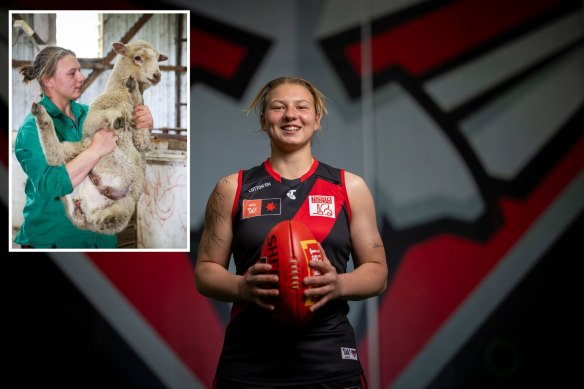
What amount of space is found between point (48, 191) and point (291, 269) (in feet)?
6.02

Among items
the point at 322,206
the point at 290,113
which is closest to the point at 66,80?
the point at 290,113

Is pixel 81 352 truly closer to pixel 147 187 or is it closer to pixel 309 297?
pixel 147 187

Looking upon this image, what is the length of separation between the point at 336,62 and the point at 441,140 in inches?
23.2

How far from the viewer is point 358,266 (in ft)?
4.66

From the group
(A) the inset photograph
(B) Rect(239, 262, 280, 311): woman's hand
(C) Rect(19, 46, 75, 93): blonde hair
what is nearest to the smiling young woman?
(B) Rect(239, 262, 280, 311): woman's hand

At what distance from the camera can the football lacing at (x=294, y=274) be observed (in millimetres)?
1242

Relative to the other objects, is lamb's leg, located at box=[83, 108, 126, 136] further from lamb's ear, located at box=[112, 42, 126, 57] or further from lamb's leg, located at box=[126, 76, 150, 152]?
lamb's ear, located at box=[112, 42, 126, 57]

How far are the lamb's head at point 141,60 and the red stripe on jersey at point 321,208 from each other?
63.3 inches

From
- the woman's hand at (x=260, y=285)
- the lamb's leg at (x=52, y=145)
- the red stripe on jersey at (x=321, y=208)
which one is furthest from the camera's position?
the lamb's leg at (x=52, y=145)

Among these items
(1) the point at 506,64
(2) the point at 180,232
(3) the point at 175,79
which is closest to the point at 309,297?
(2) the point at 180,232

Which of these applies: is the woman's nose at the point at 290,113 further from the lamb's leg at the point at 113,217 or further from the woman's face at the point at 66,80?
the woman's face at the point at 66,80

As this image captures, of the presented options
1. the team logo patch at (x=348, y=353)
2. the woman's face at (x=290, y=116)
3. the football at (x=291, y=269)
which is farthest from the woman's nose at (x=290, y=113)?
the team logo patch at (x=348, y=353)

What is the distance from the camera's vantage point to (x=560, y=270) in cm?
279

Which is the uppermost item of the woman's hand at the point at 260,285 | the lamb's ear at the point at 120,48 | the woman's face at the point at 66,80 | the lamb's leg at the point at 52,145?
the lamb's ear at the point at 120,48
